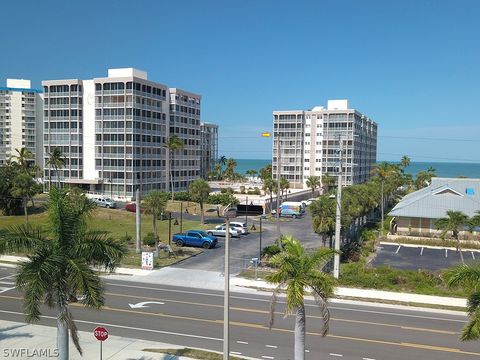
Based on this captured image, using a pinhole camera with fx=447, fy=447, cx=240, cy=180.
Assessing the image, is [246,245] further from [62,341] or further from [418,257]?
[62,341]

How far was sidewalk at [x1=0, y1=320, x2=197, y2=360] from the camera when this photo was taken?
1798 cm

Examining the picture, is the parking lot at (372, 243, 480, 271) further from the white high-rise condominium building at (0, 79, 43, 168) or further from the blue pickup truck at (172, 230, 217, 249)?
the white high-rise condominium building at (0, 79, 43, 168)

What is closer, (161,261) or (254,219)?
(161,261)

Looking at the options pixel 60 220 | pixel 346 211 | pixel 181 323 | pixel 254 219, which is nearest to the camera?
pixel 60 220

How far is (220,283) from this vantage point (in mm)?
31578

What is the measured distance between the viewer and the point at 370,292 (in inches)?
1179

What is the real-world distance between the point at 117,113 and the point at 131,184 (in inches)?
550

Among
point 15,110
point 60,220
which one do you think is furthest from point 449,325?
point 15,110

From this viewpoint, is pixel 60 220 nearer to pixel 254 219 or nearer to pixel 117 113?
pixel 254 219

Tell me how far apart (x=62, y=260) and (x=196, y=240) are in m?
32.3

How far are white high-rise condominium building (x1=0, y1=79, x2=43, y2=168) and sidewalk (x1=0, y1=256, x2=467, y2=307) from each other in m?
116

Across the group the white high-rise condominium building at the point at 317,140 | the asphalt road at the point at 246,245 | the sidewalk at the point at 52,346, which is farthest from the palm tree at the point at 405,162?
the sidewalk at the point at 52,346

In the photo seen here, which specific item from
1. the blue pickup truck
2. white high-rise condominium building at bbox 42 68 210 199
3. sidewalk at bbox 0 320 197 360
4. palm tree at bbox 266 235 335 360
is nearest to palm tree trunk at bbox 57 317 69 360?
sidewalk at bbox 0 320 197 360

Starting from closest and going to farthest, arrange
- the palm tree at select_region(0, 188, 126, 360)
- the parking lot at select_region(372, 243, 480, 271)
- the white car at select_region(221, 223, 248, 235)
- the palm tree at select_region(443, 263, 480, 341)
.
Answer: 1. the palm tree at select_region(0, 188, 126, 360)
2. the palm tree at select_region(443, 263, 480, 341)
3. the parking lot at select_region(372, 243, 480, 271)
4. the white car at select_region(221, 223, 248, 235)
